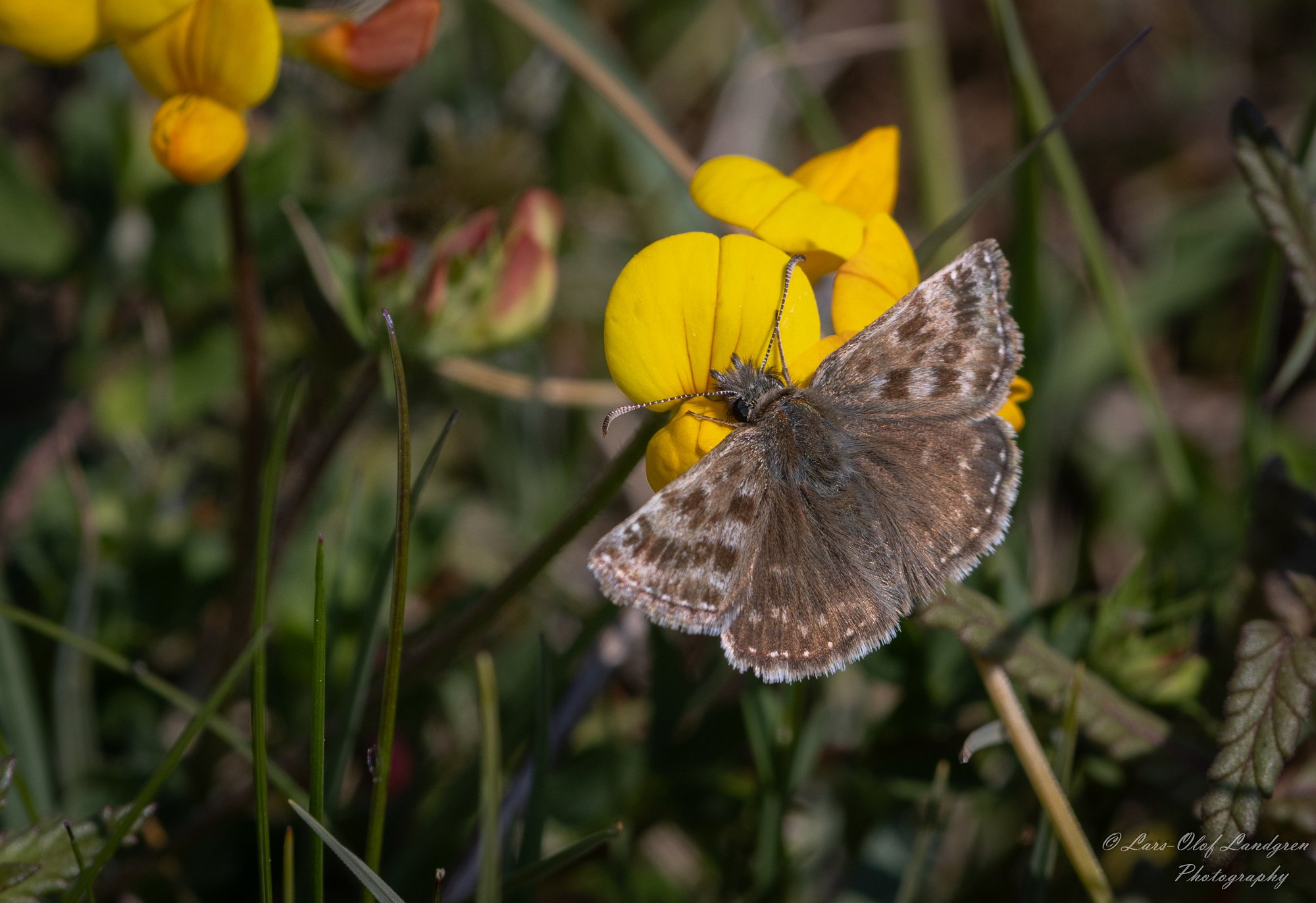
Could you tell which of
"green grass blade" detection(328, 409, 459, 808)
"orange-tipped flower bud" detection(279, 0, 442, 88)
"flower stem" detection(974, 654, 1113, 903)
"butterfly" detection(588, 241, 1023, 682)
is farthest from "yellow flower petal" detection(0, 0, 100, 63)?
"flower stem" detection(974, 654, 1113, 903)

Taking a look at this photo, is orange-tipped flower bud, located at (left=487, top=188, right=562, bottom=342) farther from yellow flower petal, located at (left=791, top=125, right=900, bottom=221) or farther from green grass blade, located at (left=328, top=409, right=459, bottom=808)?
yellow flower petal, located at (left=791, top=125, right=900, bottom=221)

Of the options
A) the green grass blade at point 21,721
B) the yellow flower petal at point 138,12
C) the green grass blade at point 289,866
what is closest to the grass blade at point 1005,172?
the yellow flower petal at point 138,12

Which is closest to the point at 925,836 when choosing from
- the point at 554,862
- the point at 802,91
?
the point at 554,862

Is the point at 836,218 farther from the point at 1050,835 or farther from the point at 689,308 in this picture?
the point at 1050,835

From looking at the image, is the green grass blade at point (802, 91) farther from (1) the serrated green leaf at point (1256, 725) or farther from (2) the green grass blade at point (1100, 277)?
(1) the serrated green leaf at point (1256, 725)

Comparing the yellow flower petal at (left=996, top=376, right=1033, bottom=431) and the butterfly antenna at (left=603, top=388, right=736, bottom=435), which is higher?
the butterfly antenna at (left=603, top=388, right=736, bottom=435)

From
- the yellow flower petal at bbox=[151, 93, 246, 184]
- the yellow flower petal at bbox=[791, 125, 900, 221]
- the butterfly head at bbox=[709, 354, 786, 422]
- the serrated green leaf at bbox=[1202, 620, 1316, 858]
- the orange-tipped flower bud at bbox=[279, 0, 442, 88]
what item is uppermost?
the orange-tipped flower bud at bbox=[279, 0, 442, 88]

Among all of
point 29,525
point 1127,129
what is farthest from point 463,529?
point 1127,129
